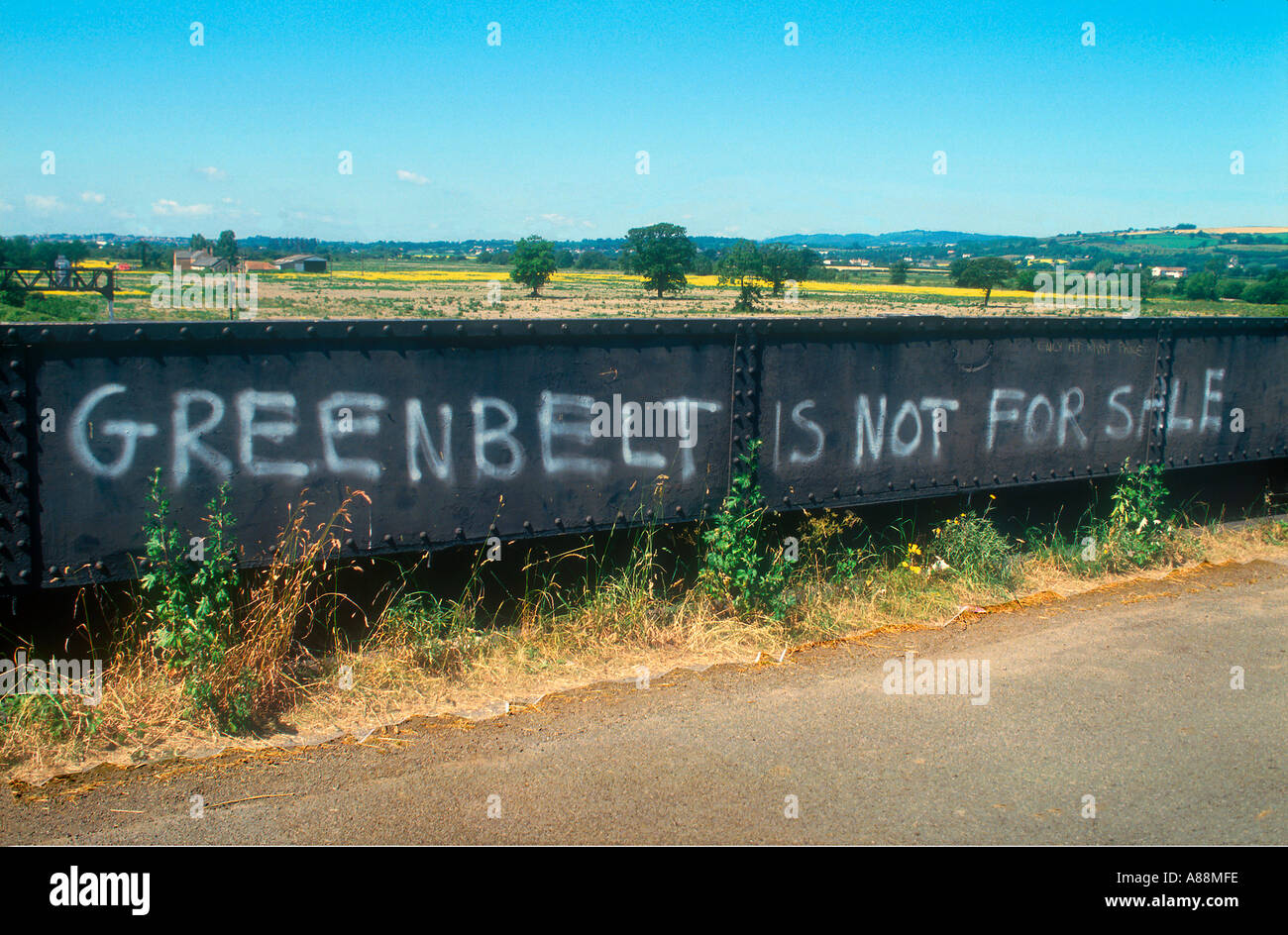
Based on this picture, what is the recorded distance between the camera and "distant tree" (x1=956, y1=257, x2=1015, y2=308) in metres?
38.7

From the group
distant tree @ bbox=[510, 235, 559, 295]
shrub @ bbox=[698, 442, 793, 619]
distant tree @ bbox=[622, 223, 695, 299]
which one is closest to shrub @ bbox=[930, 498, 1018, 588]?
shrub @ bbox=[698, 442, 793, 619]

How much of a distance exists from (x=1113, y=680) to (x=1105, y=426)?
2978 mm

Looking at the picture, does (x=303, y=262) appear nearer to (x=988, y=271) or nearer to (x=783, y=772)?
(x=988, y=271)

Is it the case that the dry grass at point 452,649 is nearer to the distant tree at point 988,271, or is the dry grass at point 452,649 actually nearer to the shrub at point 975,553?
the shrub at point 975,553

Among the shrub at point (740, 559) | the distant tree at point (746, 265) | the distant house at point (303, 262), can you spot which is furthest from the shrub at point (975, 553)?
the distant house at point (303, 262)

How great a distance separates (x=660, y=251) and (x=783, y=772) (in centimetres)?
5187

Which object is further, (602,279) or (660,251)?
(602,279)

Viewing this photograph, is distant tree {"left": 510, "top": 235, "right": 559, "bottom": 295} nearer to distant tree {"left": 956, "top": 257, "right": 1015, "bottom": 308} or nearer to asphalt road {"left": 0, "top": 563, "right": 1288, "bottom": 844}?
distant tree {"left": 956, "top": 257, "right": 1015, "bottom": 308}

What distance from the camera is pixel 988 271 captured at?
39625 millimetres

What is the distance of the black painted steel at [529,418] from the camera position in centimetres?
433

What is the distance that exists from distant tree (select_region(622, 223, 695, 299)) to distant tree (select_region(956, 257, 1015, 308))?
15.5m

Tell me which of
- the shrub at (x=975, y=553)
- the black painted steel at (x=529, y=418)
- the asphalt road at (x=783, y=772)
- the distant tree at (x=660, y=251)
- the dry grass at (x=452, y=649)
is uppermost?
the distant tree at (x=660, y=251)

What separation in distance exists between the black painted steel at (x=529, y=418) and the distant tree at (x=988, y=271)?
32.9 metres

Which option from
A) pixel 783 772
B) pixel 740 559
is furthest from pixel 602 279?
pixel 783 772
